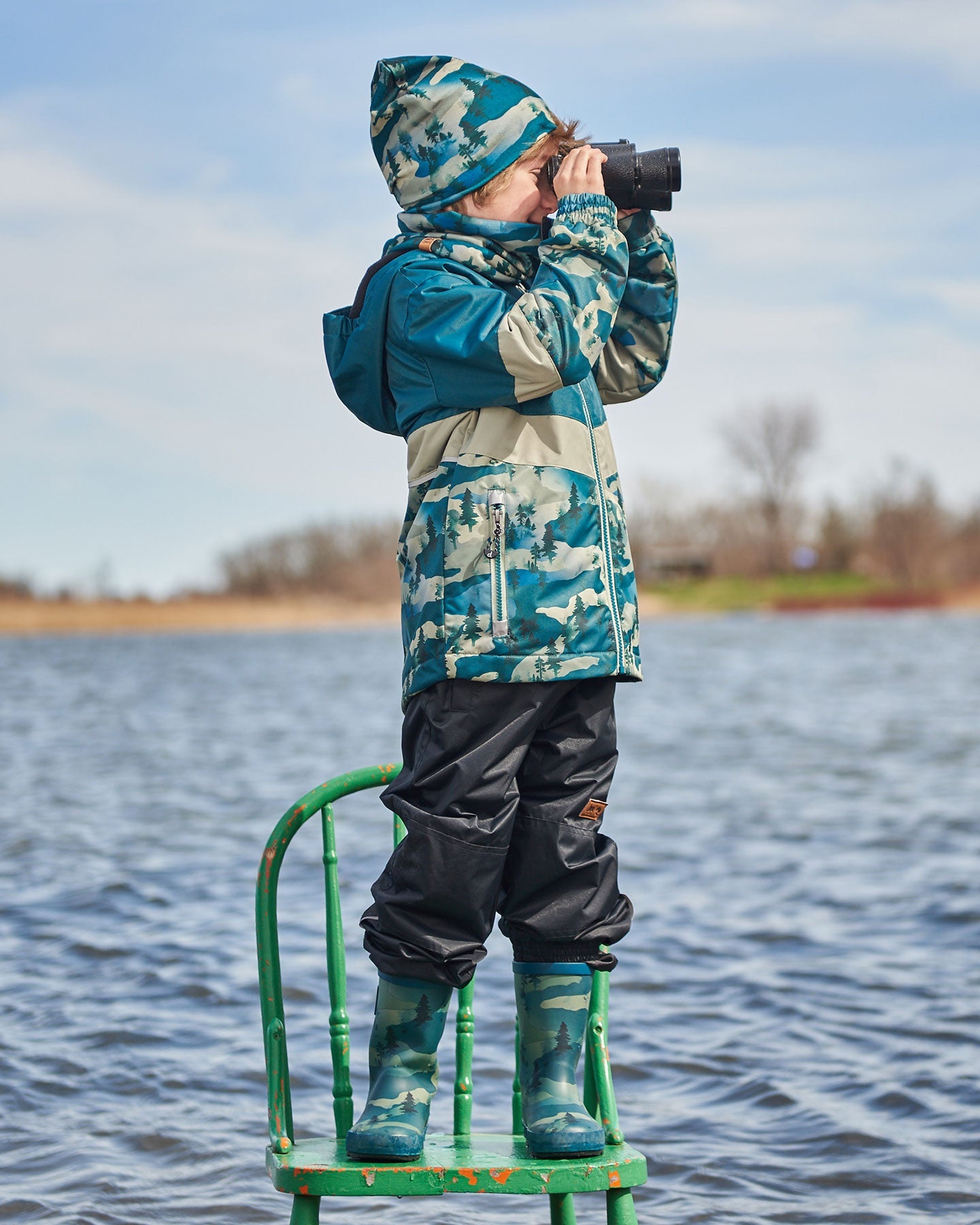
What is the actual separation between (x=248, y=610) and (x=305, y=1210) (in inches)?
1929

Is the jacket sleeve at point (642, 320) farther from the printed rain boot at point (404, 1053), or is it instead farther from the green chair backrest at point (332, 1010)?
the printed rain boot at point (404, 1053)

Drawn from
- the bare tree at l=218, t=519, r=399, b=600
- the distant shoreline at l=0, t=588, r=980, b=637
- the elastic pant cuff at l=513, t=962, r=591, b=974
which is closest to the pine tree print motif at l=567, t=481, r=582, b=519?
the elastic pant cuff at l=513, t=962, r=591, b=974

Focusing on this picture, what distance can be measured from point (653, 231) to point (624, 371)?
25 cm

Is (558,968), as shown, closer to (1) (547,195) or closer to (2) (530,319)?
(2) (530,319)

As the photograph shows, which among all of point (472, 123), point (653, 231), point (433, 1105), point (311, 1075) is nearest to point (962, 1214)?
point (433, 1105)

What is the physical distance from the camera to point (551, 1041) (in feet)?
7.74

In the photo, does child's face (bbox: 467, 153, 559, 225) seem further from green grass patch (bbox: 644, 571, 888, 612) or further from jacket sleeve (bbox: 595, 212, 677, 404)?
green grass patch (bbox: 644, 571, 888, 612)

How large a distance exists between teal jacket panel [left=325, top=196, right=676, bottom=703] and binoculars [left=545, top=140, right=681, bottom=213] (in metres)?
0.08

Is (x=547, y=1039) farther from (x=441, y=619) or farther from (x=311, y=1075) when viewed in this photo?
(x=311, y=1075)

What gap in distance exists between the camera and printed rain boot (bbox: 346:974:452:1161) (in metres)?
2.29

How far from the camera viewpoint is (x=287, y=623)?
185ft

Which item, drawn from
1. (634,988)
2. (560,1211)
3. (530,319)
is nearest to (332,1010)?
(560,1211)

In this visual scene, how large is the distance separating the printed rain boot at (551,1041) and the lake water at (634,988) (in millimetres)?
1371

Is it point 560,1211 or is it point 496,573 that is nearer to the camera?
point 496,573
